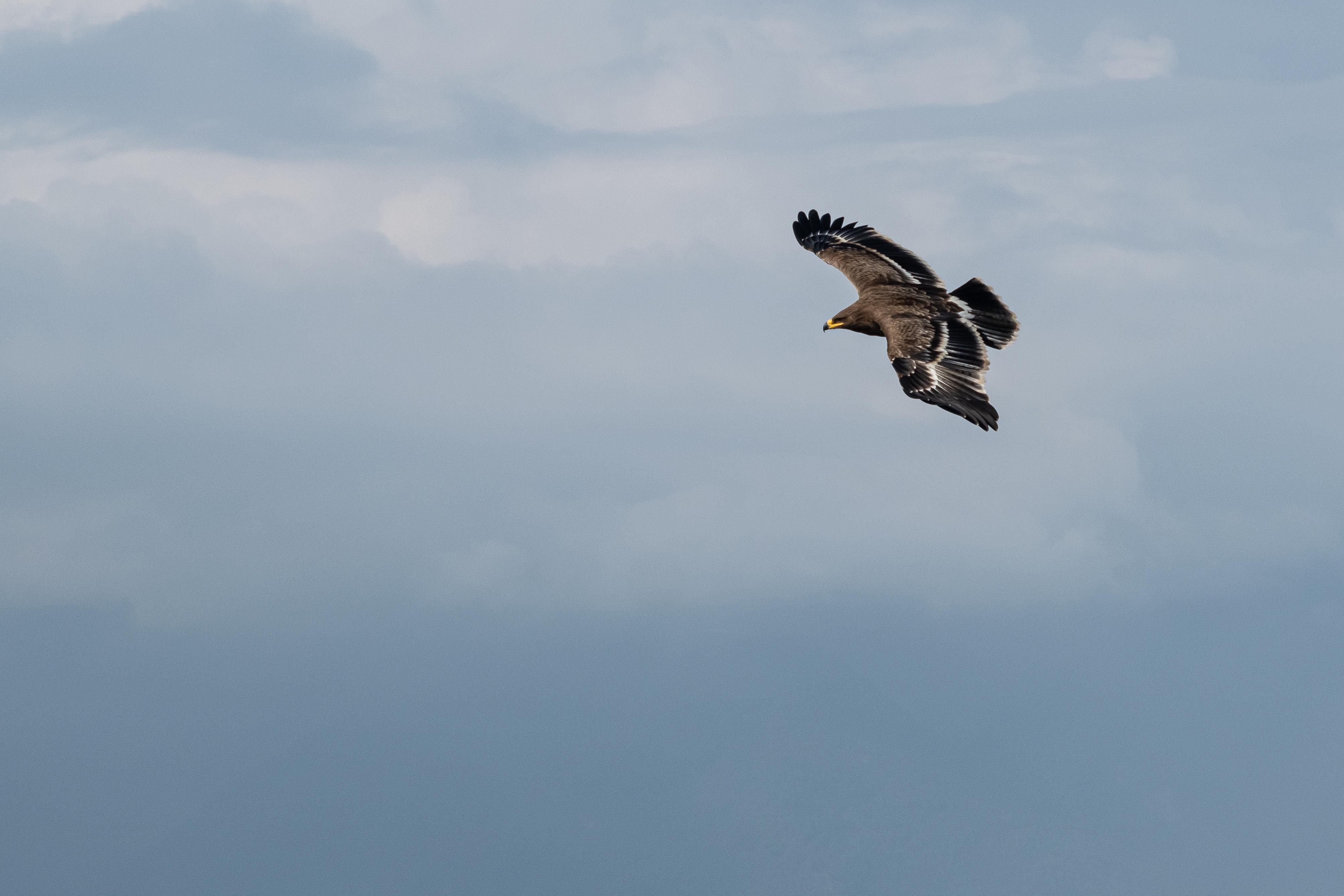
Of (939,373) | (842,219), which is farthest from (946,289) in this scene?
(842,219)

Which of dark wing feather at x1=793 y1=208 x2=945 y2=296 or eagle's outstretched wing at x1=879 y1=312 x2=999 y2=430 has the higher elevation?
dark wing feather at x1=793 y1=208 x2=945 y2=296

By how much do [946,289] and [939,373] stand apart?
6.83 metres

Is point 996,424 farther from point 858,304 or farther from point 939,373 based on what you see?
point 858,304

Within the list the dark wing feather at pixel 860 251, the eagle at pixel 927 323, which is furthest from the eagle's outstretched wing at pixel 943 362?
the dark wing feather at pixel 860 251

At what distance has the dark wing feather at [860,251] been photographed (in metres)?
48.8

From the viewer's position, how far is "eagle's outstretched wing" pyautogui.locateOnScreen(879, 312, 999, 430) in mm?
38344

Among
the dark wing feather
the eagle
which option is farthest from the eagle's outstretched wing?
the dark wing feather

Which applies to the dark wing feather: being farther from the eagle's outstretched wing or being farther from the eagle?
the eagle's outstretched wing

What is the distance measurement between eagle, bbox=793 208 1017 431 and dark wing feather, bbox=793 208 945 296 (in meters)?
0.04

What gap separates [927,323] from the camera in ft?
143

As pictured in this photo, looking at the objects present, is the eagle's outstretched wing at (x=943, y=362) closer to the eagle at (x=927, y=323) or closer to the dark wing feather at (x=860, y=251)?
the eagle at (x=927, y=323)

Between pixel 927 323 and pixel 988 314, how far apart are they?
5.34 ft

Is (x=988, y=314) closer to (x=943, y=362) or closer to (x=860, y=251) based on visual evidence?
(x=943, y=362)

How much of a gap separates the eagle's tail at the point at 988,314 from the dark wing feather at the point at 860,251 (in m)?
1.96
